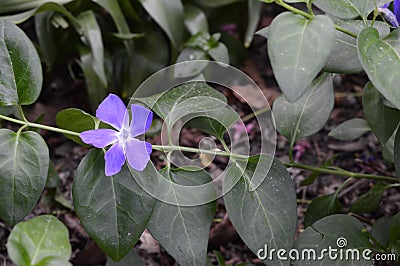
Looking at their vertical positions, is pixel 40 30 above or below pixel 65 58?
above

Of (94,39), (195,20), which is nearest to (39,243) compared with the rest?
(94,39)

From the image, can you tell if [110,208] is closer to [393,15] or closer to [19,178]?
[19,178]

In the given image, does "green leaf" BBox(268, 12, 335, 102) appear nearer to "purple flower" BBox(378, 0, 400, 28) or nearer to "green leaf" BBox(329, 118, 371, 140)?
"purple flower" BBox(378, 0, 400, 28)

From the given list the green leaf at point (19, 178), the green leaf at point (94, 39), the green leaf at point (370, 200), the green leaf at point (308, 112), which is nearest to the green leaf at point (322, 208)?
the green leaf at point (370, 200)

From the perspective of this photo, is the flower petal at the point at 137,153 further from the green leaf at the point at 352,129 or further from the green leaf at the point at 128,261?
the green leaf at the point at 352,129

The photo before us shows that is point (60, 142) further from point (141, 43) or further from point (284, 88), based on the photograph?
point (284, 88)

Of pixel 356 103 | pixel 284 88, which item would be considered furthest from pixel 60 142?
pixel 284 88

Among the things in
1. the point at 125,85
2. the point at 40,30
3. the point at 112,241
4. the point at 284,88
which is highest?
the point at 284,88

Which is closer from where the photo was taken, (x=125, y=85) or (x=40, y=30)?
(x=40, y=30)

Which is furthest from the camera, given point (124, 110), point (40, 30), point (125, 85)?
point (125, 85)
